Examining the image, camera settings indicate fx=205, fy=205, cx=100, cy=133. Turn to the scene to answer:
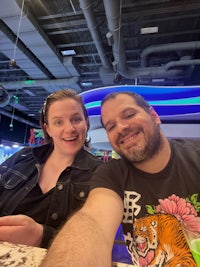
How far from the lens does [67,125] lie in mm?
1244

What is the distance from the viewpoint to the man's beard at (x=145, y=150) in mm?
1073

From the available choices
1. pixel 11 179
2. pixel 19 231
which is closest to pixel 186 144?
pixel 19 231

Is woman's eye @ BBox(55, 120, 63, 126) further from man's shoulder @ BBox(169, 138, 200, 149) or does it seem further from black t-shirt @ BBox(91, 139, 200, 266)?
man's shoulder @ BBox(169, 138, 200, 149)

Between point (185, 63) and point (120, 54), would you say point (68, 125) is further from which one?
point (185, 63)

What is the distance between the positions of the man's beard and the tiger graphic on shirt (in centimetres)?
29

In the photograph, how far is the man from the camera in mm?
683

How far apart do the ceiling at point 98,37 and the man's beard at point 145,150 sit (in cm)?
280

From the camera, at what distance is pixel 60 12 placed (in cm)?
409

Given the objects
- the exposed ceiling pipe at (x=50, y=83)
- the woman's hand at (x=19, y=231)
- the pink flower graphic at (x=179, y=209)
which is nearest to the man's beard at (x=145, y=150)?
the pink flower graphic at (x=179, y=209)

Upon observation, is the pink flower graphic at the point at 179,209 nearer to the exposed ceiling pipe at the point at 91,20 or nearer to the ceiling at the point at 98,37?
the ceiling at the point at 98,37

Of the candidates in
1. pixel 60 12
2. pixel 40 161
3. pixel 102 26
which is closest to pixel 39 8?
pixel 60 12

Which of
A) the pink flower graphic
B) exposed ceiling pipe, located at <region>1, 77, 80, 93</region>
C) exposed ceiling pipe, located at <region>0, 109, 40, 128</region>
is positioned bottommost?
the pink flower graphic

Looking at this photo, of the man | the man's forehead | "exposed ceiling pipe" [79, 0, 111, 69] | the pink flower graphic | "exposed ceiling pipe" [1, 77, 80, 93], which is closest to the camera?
the man

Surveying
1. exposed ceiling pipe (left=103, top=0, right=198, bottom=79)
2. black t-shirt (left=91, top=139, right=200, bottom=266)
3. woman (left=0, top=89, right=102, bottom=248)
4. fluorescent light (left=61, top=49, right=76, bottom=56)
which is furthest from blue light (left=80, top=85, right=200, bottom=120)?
fluorescent light (left=61, top=49, right=76, bottom=56)
